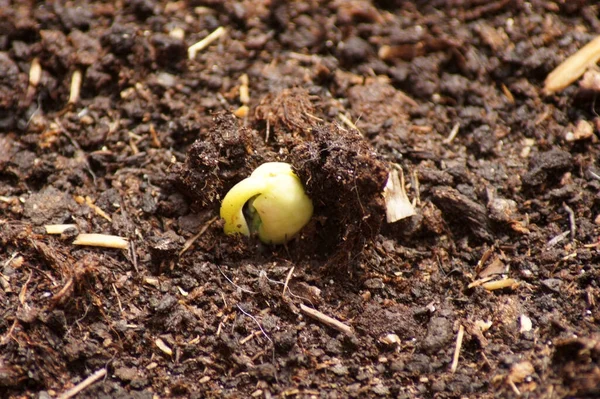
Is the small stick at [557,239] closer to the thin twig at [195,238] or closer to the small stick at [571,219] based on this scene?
the small stick at [571,219]

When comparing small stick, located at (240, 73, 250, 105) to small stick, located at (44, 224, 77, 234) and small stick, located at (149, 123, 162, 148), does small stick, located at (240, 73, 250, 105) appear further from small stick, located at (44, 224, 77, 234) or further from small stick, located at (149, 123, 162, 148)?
small stick, located at (44, 224, 77, 234)

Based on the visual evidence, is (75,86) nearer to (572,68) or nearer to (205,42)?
(205,42)

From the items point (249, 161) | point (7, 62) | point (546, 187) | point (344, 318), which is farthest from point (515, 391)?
point (7, 62)

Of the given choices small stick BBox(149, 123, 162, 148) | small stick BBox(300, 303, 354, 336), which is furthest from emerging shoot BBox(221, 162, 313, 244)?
small stick BBox(149, 123, 162, 148)

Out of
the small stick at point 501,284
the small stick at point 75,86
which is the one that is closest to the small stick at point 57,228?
the small stick at point 75,86

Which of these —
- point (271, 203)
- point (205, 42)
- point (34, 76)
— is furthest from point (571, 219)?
point (34, 76)

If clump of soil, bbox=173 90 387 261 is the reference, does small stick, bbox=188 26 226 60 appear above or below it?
above
